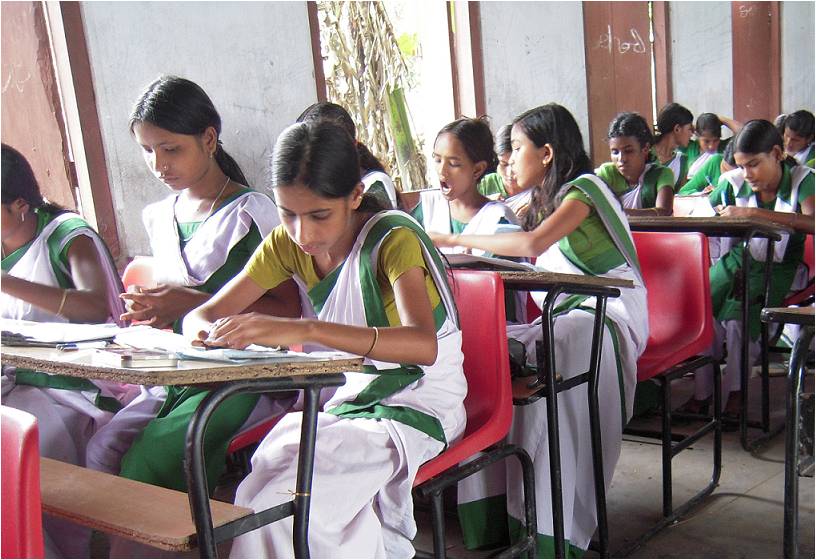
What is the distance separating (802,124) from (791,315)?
4.79m

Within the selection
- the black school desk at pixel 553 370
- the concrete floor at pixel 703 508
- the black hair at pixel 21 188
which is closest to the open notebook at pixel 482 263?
the black school desk at pixel 553 370

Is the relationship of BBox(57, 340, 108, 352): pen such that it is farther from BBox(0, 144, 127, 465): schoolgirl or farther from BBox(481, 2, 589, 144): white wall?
BBox(481, 2, 589, 144): white wall

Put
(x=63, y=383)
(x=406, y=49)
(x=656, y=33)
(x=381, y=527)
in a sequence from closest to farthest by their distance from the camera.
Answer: (x=381, y=527) < (x=63, y=383) < (x=406, y=49) < (x=656, y=33)

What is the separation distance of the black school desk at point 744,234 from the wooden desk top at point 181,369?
Answer: 2155mm

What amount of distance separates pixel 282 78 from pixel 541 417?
184 cm

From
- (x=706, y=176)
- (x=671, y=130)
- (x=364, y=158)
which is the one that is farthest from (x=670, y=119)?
(x=364, y=158)

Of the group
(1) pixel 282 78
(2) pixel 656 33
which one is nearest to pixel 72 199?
(1) pixel 282 78

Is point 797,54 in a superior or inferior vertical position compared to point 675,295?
superior

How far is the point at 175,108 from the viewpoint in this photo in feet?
7.17

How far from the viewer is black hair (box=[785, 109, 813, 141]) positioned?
6.05m

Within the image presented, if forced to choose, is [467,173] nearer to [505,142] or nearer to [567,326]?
[505,142]

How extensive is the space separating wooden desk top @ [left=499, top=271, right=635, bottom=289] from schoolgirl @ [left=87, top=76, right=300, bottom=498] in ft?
1.76

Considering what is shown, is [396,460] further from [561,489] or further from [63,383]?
[63,383]

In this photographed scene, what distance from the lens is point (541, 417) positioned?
243 cm
